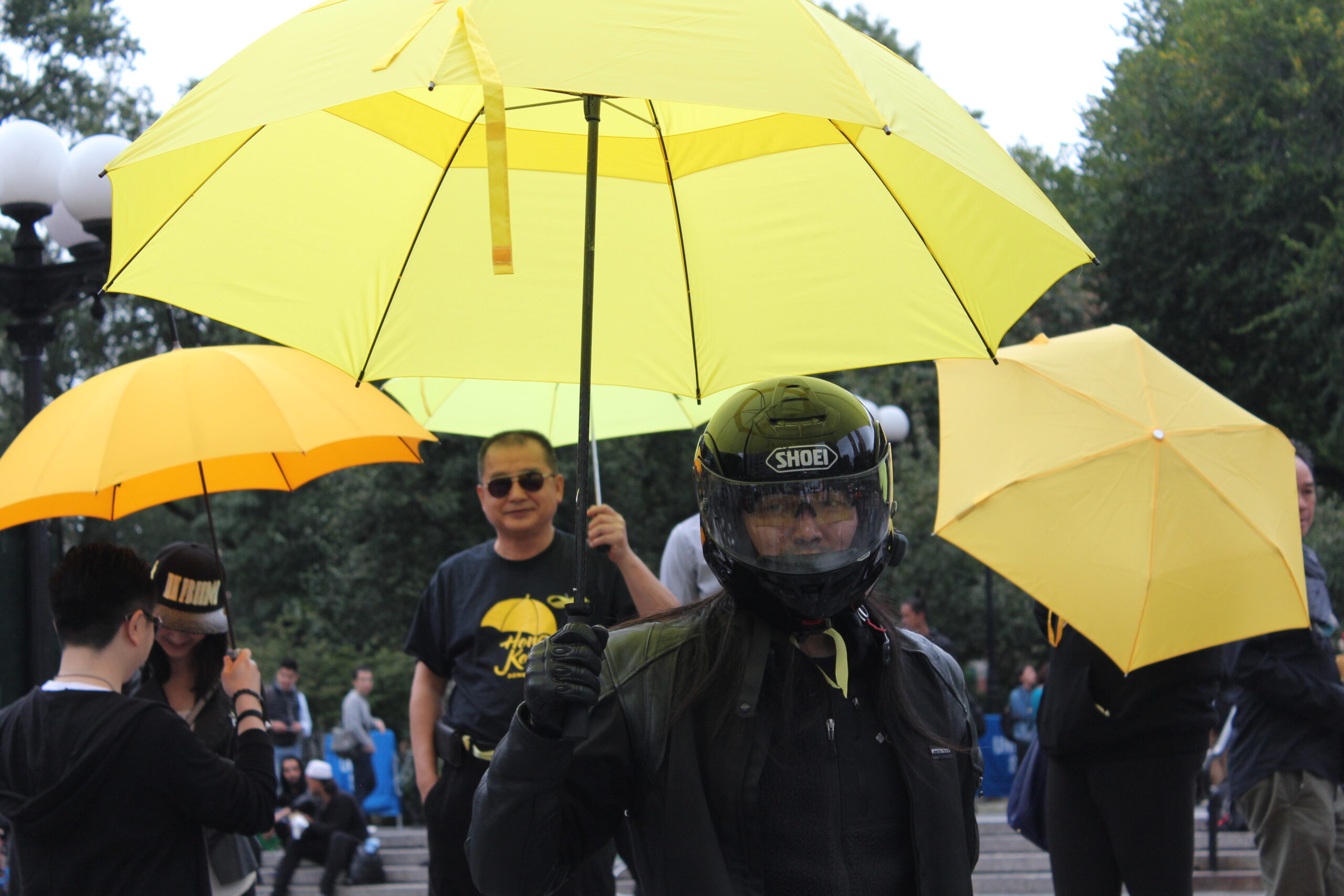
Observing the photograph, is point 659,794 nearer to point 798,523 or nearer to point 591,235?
point 798,523

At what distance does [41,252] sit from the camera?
6598mm

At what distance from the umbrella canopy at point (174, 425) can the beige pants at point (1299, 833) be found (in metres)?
3.45

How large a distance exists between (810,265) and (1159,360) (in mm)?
2311

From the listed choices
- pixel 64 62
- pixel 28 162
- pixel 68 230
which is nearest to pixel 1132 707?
pixel 68 230

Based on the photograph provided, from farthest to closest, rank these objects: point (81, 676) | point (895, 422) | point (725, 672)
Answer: point (895, 422) → point (81, 676) → point (725, 672)

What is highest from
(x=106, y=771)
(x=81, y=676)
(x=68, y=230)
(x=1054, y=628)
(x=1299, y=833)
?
(x=68, y=230)

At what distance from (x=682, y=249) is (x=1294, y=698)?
3.23 metres

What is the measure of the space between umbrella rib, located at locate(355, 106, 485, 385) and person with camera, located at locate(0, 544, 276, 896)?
104 centimetres

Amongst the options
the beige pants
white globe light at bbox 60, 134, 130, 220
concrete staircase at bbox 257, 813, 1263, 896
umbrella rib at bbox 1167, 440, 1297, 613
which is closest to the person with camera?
umbrella rib at bbox 1167, 440, 1297, 613

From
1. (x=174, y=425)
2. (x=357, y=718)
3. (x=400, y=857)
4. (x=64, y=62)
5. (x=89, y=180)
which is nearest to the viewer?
(x=174, y=425)

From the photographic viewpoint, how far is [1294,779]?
15.8 feet

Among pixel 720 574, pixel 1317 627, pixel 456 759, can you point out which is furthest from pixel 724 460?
pixel 1317 627

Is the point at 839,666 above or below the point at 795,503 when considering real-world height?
below

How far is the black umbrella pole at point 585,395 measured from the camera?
215cm
